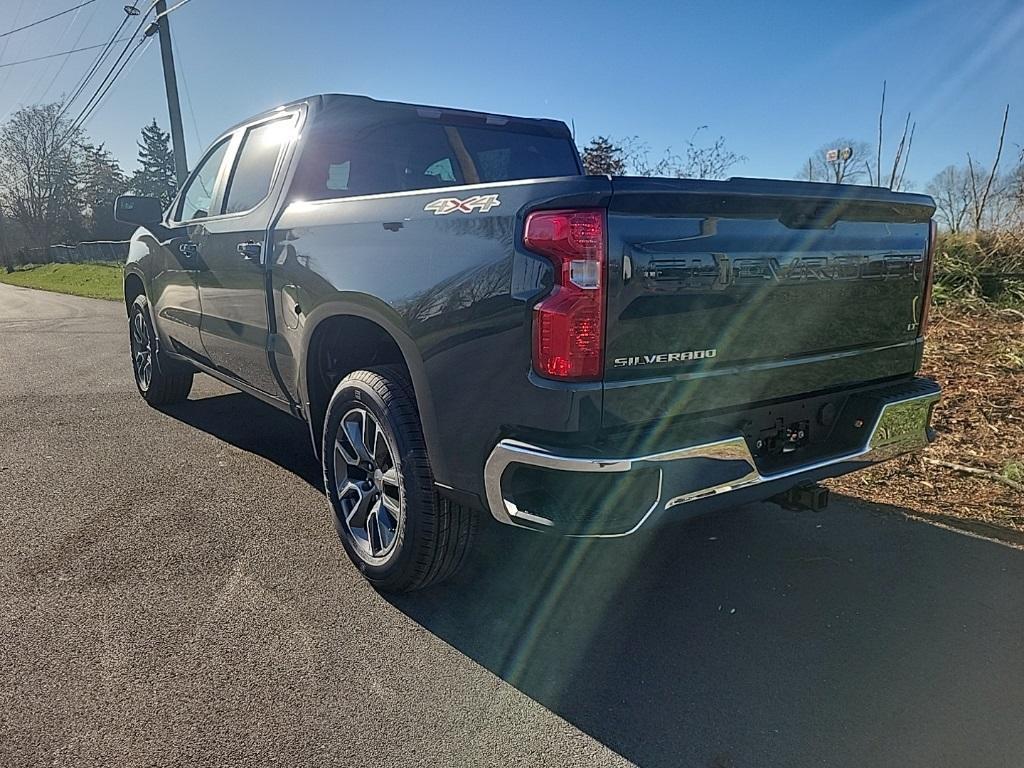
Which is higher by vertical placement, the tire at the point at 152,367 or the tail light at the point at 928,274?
the tail light at the point at 928,274

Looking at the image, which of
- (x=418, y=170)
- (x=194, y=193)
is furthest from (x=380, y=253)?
(x=194, y=193)

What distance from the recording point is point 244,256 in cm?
369

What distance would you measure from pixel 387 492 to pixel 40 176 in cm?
5576

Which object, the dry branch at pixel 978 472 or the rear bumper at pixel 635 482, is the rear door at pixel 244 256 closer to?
the rear bumper at pixel 635 482

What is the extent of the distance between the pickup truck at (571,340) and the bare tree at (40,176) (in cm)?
4116

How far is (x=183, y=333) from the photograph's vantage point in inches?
189

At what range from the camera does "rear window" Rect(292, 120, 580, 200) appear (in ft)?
12.0

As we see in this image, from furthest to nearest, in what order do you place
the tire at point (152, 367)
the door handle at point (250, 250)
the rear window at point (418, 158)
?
the tire at point (152, 367), the rear window at point (418, 158), the door handle at point (250, 250)

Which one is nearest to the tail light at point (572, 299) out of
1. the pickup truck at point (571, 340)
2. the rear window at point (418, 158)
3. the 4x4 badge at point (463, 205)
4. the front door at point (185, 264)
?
the pickup truck at point (571, 340)

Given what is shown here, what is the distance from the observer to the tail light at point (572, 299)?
6.68 ft

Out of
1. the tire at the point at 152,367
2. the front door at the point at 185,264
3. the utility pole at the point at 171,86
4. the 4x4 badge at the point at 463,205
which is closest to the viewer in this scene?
the 4x4 badge at the point at 463,205

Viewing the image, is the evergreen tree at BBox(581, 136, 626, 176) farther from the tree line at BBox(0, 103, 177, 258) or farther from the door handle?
the tree line at BBox(0, 103, 177, 258)

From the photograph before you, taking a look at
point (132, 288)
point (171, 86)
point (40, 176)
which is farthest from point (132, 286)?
point (40, 176)

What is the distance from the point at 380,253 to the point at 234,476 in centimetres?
220
